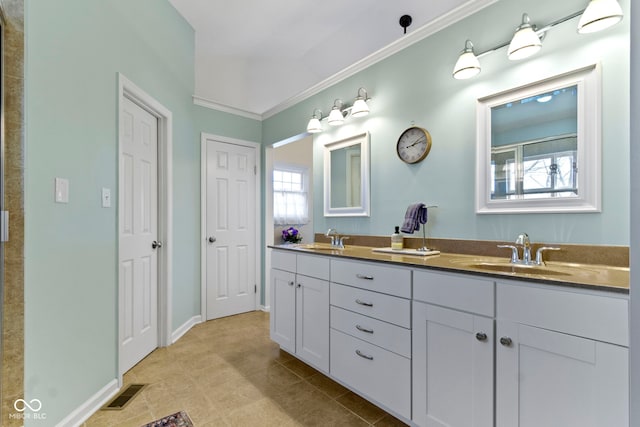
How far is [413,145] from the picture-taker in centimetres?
221

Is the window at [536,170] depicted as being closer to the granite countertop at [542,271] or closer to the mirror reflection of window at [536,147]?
the mirror reflection of window at [536,147]

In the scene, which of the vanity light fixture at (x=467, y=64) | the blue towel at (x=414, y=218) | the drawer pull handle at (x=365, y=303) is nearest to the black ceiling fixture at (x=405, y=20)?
the vanity light fixture at (x=467, y=64)

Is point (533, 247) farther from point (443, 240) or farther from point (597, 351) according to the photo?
point (597, 351)

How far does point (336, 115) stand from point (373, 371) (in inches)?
75.2

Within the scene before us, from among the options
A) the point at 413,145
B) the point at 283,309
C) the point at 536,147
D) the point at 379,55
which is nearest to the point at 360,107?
the point at 379,55

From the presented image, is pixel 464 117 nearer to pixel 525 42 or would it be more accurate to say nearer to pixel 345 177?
pixel 525 42

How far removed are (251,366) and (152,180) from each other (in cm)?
173

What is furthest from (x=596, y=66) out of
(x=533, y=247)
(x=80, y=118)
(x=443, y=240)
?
(x=80, y=118)

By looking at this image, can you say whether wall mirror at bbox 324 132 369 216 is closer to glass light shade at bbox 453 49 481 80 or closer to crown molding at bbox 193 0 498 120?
crown molding at bbox 193 0 498 120

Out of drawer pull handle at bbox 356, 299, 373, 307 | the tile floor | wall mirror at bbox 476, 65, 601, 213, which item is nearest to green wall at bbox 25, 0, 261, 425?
the tile floor

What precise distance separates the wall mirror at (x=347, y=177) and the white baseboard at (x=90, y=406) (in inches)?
79.2

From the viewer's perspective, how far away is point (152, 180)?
2689mm

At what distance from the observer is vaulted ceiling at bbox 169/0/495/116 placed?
2.82 meters

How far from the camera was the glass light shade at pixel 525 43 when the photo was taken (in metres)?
1.54
